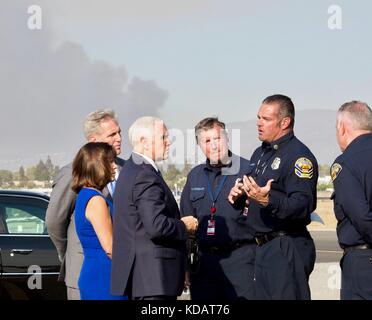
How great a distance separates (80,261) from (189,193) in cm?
130

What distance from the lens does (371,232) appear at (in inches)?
209

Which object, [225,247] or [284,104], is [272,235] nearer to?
[225,247]

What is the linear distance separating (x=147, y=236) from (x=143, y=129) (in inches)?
26.7

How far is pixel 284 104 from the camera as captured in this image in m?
6.14

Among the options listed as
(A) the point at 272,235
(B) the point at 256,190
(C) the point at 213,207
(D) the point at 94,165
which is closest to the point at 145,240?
(D) the point at 94,165

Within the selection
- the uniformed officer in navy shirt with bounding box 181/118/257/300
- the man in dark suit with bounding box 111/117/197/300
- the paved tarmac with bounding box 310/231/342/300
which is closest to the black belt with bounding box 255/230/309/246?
the uniformed officer in navy shirt with bounding box 181/118/257/300

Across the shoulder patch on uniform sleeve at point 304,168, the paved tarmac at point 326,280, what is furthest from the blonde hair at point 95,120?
the paved tarmac at point 326,280

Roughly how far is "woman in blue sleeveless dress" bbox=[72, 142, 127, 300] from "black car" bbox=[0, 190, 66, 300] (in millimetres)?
3024

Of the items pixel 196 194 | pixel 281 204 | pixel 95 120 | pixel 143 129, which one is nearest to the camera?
pixel 143 129

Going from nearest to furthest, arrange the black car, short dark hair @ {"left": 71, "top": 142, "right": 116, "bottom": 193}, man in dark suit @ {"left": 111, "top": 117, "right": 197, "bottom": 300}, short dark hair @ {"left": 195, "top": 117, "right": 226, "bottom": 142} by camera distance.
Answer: man in dark suit @ {"left": 111, "top": 117, "right": 197, "bottom": 300}, short dark hair @ {"left": 71, "top": 142, "right": 116, "bottom": 193}, short dark hair @ {"left": 195, "top": 117, "right": 226, "bottom": 142}, the black car

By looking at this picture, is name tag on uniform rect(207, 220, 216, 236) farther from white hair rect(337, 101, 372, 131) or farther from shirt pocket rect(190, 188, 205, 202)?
white hair rect(337, 101, 372, 131)

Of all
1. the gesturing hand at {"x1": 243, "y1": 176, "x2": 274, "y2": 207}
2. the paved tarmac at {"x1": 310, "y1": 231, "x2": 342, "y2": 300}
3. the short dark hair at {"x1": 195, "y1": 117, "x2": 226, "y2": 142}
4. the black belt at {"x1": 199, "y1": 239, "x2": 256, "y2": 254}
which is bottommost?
the paved tarmac at {"x1": 310, "y1": 231, "x2": 342, "y2": 300}

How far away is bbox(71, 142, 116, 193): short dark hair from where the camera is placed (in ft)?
17.9
